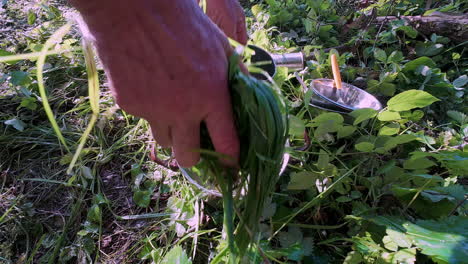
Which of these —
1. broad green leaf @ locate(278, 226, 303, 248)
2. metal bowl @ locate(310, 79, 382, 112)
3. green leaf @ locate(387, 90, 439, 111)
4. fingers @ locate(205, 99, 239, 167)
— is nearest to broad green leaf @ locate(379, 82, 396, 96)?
metal bowl @ locate(310, 79, 382, 112)

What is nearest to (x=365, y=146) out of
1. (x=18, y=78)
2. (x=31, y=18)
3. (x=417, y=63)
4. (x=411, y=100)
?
(x=411, y=100)

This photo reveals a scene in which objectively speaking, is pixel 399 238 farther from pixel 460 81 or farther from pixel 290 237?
pixel 460 81

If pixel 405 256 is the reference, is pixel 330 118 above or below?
above

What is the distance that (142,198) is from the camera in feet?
4.39

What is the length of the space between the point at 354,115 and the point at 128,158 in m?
1.04

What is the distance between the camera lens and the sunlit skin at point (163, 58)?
2.15ft

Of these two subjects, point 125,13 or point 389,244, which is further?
point 389,244

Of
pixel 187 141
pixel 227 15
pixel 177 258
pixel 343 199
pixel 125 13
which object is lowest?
pixel 177 258

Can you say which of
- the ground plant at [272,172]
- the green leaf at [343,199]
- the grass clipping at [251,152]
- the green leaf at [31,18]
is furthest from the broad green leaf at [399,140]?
the green leaf at [31,18]

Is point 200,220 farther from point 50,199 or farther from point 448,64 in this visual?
point 448,64

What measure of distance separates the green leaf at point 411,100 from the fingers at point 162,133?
0.85 m

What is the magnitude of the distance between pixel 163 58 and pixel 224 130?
0.70 feet

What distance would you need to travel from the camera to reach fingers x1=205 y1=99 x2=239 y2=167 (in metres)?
0.72

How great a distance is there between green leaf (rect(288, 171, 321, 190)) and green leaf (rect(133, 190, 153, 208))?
0.60 metres
